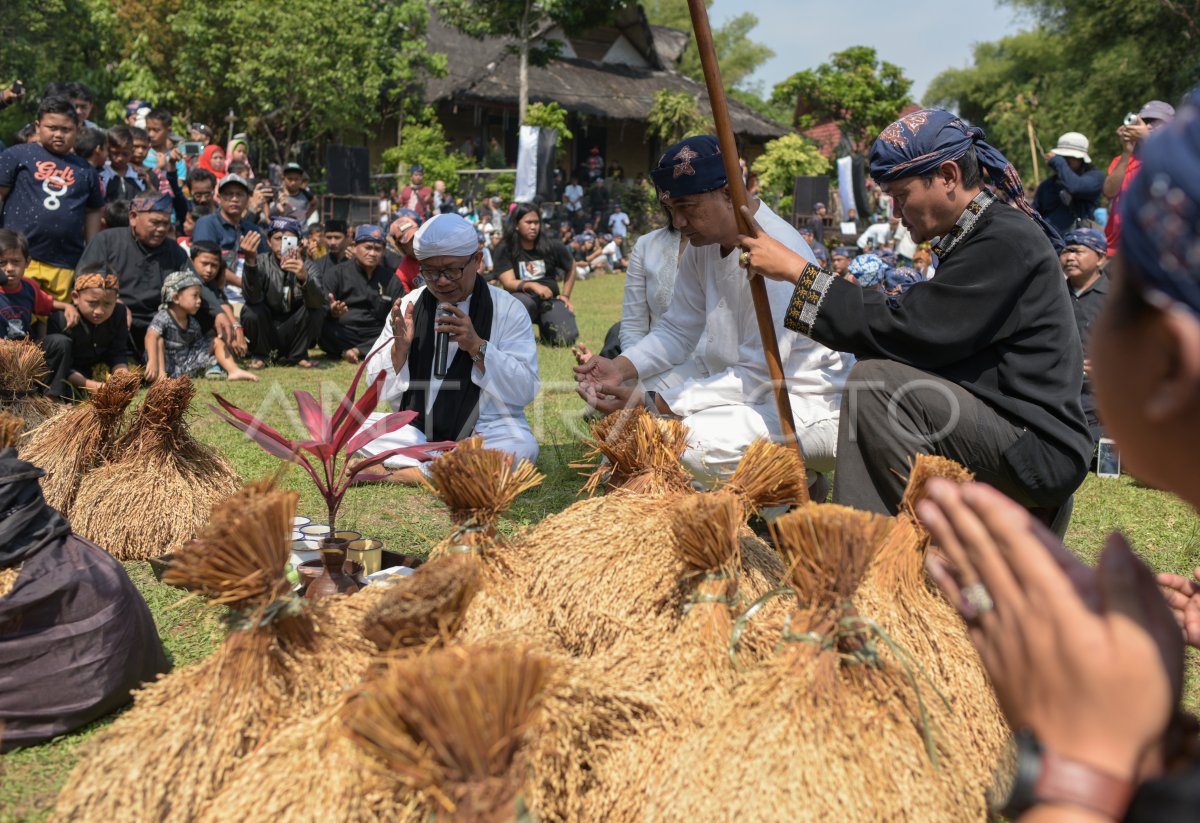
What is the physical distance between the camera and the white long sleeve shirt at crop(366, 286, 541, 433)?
515cm

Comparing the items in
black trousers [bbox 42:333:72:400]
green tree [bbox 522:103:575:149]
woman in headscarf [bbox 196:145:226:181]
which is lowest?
black trousers [bbox 42:333:72:400]

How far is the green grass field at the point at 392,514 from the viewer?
2566mm

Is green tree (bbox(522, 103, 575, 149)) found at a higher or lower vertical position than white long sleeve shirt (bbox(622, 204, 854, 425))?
higher

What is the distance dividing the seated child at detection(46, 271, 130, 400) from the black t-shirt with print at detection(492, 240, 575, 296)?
15.5 ft

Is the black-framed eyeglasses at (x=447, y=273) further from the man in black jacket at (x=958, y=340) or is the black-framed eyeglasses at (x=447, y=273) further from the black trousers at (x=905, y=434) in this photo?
the black trousers at (x=905, y=434)

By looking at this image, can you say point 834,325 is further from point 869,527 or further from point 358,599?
point 358,599

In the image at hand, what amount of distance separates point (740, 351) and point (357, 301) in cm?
678

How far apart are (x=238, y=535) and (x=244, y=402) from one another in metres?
6.03

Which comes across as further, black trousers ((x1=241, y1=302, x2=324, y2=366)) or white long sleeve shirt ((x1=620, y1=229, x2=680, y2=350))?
black trousers ((x1=241, y1=302, x2=324, y2=366))

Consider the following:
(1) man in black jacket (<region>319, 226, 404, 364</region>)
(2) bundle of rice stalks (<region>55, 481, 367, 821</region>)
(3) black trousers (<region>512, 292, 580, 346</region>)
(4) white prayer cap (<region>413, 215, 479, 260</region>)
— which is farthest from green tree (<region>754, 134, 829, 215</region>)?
(2) bundle of rice stalks (<region>55, 481, 367, 821</region>)

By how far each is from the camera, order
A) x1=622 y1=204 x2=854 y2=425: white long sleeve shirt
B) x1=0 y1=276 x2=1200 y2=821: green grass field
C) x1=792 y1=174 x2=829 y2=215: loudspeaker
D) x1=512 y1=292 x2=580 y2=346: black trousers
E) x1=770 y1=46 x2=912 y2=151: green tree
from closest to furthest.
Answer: x1=0 y1=276 x2=1200 y2=821: green grass field < x1=622 y1=204 x2=854 y2=425: white long sleeve shirt < x1=512 y1=292 x2=580 y2=346: black trousers < x1=792 y1=174 x2=829 y2=215: loudspeaker < x1=770 y1=46 x2=912 y2=151: green tree

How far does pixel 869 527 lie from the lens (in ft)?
6.18

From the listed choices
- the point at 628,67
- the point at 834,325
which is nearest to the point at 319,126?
the point at 628,67

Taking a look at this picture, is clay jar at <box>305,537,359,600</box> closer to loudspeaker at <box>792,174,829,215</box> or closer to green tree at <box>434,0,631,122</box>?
loudspeaker at <box>792,174,829,215</box>
